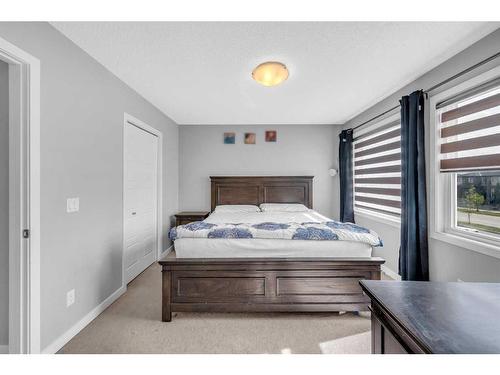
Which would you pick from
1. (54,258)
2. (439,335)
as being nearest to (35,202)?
(54,258)

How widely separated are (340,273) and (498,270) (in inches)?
42.1

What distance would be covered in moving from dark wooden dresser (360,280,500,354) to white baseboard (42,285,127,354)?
211 cm

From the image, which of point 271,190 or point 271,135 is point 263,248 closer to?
point 271,190

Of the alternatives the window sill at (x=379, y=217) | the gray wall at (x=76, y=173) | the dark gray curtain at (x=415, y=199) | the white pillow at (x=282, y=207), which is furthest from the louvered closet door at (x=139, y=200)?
the window sill at (x=379, y=217)

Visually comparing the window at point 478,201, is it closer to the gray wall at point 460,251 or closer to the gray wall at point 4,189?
the gray wall at point 460,251

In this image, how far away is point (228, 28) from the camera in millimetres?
1764

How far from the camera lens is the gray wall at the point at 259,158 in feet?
15.2

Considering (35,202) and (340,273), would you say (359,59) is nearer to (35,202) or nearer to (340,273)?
(340,273)

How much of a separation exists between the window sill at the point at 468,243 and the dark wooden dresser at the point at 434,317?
1.12 metres

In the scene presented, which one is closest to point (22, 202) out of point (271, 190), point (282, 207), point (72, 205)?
point (72, 205)

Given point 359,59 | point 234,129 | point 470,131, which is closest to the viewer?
point 470,131

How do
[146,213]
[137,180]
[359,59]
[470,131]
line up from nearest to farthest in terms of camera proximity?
[470,131] < [359,59] < [137,180] < [146,213]

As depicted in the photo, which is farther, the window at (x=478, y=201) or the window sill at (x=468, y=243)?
the window at (x=478, y=201)

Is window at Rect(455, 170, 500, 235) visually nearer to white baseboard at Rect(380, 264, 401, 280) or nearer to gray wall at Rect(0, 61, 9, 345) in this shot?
white baseboard at Rect(380, 264, 401, 280)
